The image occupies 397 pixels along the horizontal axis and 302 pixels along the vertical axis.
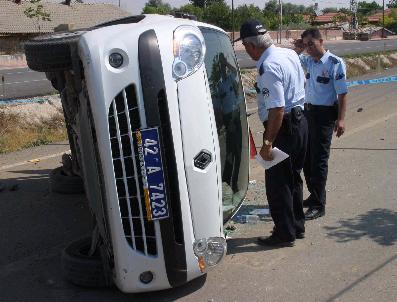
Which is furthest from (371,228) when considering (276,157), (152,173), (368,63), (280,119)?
(368,63)

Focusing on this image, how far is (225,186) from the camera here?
14.0 feet

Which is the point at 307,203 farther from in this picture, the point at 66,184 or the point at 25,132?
the point at 25,132

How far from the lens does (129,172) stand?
3.42 metres

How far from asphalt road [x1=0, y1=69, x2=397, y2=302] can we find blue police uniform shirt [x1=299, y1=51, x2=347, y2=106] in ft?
3.81

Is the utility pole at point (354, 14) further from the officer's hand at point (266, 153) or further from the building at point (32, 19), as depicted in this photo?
the officer's hand at point (266, 153)

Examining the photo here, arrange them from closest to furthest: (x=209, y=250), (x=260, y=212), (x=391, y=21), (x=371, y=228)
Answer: (x=209, y=250), (x=371, y=228), (x=260, y=212), (x=391, y=21)

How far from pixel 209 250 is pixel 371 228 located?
208 cm

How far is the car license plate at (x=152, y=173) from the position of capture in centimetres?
338

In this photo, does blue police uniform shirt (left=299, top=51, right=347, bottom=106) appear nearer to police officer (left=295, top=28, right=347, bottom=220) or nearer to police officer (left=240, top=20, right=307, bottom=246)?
police officer (left=295, top=28, right=347, bottom=220)

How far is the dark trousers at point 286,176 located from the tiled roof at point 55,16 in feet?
145

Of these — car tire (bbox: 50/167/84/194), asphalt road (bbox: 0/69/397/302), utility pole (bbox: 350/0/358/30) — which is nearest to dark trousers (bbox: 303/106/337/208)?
asphalt road (bbox: 0/69/397/302)

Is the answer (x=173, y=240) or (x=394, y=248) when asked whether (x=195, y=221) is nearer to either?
(x=173, y=240)

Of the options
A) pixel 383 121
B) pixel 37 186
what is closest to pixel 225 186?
pixel 37 186

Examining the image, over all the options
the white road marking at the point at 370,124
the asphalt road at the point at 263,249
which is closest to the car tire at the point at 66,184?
the asphalt road at the point at 263,249
